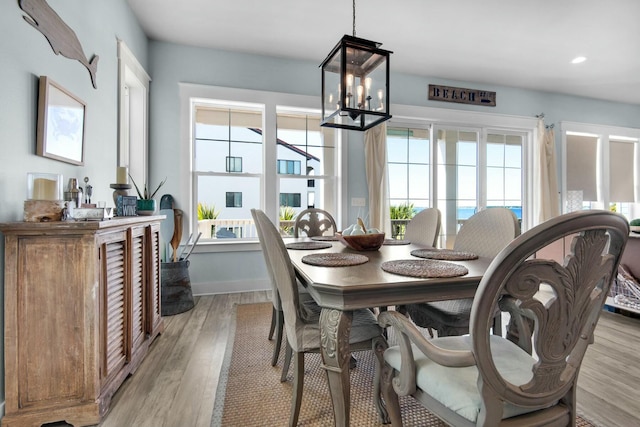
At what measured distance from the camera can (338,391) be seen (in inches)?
45.3

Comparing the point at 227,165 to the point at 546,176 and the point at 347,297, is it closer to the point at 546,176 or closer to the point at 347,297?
the point at 347,297

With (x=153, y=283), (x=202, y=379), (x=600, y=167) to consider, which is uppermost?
(x=600, y=167)

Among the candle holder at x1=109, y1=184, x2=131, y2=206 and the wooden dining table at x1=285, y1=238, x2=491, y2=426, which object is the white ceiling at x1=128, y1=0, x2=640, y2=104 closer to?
the candle holder at x1=109, y1=184, x2=131, y2=206

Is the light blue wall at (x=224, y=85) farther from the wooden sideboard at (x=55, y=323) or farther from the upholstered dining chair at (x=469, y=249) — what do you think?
the upholstered dining chair at (x=469, y=249)

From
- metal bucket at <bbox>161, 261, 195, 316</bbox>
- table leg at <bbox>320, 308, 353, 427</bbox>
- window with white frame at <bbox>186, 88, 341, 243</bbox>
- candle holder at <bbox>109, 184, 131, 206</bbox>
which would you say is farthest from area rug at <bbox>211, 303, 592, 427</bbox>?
window with white frame at <bbox>186, 88, 341, 243</bbox>

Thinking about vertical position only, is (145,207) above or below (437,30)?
below

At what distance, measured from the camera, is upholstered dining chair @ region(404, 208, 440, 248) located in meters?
2.35

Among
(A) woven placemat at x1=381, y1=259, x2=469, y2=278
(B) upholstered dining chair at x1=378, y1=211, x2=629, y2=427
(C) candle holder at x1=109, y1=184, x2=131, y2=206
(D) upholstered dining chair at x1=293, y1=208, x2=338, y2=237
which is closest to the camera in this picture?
(B) upholstered dining chair at x1=378, y1=211, x2=629, y2=427

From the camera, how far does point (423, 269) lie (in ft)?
4.32

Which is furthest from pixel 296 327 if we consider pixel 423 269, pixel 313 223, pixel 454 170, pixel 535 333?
pixel 454 170

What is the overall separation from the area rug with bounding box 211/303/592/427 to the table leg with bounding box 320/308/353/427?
41 centimetres

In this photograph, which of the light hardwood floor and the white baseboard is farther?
the white baseboard

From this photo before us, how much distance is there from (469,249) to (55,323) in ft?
7.31

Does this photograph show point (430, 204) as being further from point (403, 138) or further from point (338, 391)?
point (338, 391)
